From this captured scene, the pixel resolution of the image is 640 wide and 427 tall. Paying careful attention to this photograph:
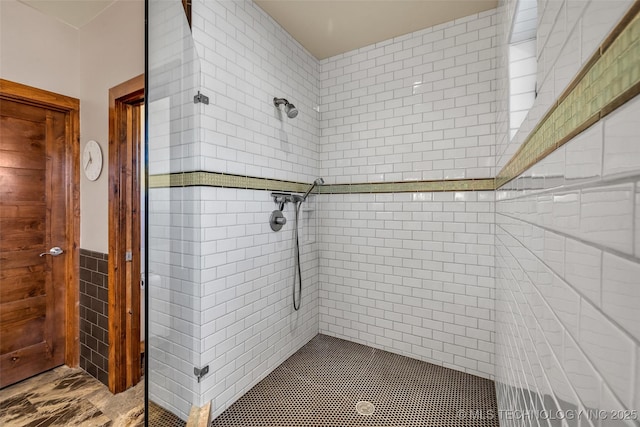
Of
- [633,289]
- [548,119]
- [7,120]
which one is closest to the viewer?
[633,289]

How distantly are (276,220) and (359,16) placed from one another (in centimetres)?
177

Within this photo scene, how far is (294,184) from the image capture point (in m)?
2.66

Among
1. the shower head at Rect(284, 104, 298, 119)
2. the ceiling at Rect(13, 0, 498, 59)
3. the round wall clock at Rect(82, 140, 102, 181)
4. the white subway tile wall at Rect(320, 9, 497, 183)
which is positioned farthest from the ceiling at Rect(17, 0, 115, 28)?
the white subway tile wall at Rect(320, 9, 497, 183)

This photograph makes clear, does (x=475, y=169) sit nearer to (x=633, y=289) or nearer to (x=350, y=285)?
(x=350, y=285)

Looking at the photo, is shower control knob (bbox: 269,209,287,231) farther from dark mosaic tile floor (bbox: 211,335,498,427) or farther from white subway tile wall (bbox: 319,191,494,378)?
dark mosaic tile floor (bbox: 211,335,498,427)

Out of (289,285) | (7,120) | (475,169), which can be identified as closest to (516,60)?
(475,169)

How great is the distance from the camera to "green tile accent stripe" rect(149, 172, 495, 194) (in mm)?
1524

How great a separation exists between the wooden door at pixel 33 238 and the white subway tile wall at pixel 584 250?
311 centimetres

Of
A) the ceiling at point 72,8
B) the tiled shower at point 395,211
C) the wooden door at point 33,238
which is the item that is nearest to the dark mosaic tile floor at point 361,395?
the tiled shower at point 395,211

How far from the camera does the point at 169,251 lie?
1.45 metres

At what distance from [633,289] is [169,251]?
1578mm

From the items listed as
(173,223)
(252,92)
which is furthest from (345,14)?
(173,223)

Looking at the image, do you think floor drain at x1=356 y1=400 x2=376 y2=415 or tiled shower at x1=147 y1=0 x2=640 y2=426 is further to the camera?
floor drain at x1=356 y1=400 x2=376 y2=415

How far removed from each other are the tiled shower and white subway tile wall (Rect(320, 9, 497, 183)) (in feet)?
0.05
